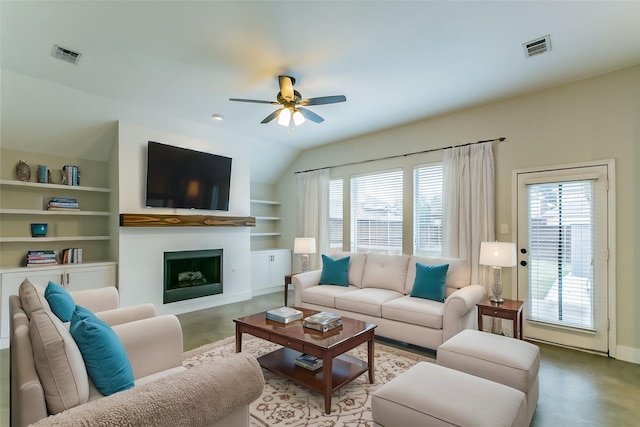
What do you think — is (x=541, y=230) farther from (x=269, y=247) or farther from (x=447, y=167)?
(x=269, y=247)

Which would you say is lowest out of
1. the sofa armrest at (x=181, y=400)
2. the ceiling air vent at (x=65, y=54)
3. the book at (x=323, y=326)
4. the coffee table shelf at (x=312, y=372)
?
the coffee table shelf at (x=312, y=372)

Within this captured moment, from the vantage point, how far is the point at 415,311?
3.40 metres

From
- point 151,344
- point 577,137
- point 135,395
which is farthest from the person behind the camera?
point 577,137

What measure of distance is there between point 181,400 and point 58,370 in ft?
1.69

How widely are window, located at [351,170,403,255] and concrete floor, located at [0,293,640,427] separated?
2.01 m

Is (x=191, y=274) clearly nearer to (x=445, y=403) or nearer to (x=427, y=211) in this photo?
(x=427, y=211)

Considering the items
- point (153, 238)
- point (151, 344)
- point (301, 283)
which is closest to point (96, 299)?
point (151, 344)

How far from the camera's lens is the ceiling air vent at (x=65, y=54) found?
2945 mm

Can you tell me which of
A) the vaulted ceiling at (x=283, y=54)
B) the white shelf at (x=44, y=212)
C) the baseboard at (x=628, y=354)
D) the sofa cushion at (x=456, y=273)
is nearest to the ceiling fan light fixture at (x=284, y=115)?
the vaulted ceiling at (x=283, y=54)

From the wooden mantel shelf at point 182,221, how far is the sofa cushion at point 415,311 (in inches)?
118

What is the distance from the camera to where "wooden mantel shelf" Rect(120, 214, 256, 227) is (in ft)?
14.0

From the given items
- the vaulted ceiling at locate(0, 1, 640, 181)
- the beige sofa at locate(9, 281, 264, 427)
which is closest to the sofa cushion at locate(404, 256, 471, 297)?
the vaulted ceiling at locate(0, 1, 640, 181)

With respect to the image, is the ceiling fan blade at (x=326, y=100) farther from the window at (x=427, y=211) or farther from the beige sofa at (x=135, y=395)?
the beige sofa at (x=135, y=395)

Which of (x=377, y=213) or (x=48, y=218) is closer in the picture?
(x=48, y=218)
